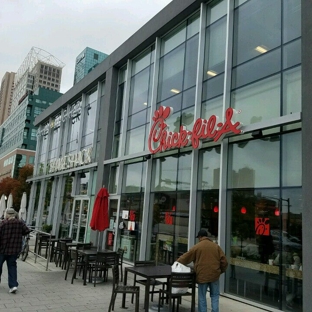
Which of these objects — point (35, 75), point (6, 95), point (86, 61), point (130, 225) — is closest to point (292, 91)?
point (130, 225)

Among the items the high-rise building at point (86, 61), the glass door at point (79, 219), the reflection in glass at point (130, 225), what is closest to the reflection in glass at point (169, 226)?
the reflection in glass at point (130, 225)

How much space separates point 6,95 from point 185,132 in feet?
667

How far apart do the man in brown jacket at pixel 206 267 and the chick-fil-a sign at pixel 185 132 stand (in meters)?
3.63

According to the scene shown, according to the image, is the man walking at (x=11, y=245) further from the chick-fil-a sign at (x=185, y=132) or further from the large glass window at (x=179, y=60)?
the large glass window at (x=179, y=60)

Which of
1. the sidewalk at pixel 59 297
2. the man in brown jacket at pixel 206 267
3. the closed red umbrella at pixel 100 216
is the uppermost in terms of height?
the closed red umbrella at pixel 100 216

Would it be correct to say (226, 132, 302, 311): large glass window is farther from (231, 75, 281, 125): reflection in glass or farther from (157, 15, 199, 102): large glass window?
(157, 15, 199, 102): large glass window

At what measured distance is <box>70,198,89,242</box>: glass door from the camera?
17969mm

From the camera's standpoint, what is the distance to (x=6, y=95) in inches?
7500

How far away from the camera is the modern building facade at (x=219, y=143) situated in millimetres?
7781

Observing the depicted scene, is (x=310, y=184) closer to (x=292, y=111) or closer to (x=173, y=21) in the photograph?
(x=292, y=111)

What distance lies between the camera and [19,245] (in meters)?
7.94

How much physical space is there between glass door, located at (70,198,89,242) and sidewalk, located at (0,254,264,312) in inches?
307

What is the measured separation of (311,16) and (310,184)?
12.7 ft

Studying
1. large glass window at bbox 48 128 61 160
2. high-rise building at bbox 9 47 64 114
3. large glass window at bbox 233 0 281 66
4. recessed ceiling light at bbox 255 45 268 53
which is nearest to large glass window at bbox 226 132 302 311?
recessed ceiling light at bbox 255 45 268 53
